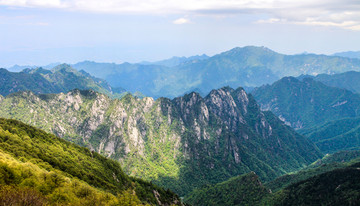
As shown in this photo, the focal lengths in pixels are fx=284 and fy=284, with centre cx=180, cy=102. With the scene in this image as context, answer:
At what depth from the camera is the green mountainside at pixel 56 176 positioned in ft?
251

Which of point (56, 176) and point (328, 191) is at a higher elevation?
point (56, 176)

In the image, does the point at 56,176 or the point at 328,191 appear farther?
the point at 328,191

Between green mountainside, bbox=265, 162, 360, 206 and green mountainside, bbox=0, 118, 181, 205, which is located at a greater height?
green mountainside, bbox=0, 118, 181, 205

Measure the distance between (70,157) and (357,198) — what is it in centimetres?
15778

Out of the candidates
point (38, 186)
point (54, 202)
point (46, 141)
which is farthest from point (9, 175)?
point (46, 141)

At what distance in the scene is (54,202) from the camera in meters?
76.7

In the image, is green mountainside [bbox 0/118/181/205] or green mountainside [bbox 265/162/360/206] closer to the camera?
green mountainside [bbox 0/118/181/205]

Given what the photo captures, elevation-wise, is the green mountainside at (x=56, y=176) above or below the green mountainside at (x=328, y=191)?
above

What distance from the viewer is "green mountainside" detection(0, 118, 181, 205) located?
251 feet

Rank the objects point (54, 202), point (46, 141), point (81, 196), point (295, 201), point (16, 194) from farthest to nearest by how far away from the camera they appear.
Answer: point (295, 201) < point (46, 141) < point (81, 196) < point (54, 202) < point (16, 194)

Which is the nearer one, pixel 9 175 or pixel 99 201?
pixel 9 175

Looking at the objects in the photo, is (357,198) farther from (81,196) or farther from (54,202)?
(54,202)

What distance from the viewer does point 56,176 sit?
95.0 meters

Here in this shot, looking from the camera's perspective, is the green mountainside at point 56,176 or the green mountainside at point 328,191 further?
the green mountainside at point 328,191
